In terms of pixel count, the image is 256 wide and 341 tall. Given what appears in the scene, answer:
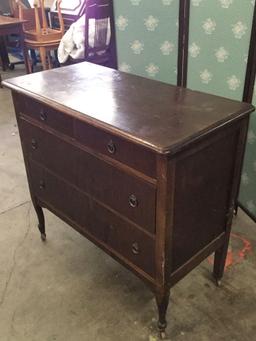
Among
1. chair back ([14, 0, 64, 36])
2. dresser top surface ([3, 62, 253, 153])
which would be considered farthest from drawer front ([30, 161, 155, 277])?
chair back ([14, 0, 64, 36])

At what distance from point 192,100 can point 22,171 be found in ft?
5.69

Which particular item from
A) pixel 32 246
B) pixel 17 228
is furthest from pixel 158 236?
pixel 17 228

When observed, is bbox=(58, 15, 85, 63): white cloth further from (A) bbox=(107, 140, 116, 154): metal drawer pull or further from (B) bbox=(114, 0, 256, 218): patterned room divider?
(A) bbox=(107, 140, 116, 154): metal drawer pull

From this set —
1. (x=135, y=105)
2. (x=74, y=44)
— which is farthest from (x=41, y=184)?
(x=74, y=44)

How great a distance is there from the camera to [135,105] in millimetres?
1311

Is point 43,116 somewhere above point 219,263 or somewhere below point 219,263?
above

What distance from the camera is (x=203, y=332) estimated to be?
1.47 meters

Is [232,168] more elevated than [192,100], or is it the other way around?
[192,100]

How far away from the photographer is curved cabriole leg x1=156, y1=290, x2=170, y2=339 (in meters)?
1.34

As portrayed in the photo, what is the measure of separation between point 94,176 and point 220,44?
94 cm

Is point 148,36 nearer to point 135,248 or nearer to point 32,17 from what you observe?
point 135,248

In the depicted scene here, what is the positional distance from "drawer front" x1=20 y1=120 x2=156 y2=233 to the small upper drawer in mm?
54

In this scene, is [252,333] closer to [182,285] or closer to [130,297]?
[182,285]

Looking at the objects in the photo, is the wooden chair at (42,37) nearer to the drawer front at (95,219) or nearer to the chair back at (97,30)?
the chair back at (97,30)
